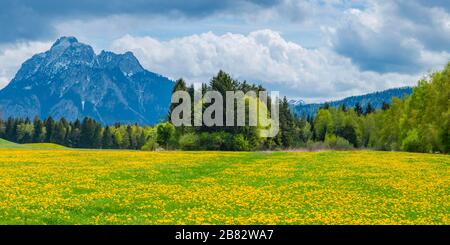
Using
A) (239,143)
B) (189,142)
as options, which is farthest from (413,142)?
(189,142)

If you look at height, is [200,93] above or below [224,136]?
above

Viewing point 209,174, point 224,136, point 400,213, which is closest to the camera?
point 400,213

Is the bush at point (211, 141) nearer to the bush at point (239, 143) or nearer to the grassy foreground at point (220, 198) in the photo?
the bush at point (239, 143)

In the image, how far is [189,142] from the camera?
371 ft

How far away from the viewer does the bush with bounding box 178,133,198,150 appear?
371 feet

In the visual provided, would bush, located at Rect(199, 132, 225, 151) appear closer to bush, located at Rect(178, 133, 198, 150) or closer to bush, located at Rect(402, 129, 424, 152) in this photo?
bush, located at Rect(178, 133, 198, 150)

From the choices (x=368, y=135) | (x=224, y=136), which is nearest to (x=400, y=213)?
(x=224, y=136)

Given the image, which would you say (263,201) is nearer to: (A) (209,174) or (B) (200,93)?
(A) (209,174)

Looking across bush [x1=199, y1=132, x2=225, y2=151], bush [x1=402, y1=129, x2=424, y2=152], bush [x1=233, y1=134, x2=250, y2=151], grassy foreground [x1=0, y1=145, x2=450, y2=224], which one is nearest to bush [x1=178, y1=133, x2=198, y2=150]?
bush [x1=199, y1=132, x2=225, y2=151]

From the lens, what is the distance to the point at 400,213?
67.2 ft

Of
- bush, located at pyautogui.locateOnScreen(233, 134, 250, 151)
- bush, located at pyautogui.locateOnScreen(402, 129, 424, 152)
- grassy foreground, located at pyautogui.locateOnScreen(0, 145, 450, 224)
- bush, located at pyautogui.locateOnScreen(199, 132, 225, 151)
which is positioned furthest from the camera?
bush, located at pyautogui.locateOnScreen(233, 134, 250, 151)

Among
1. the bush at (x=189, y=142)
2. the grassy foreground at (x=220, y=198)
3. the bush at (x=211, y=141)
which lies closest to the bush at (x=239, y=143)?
the bush at (x=211, y=141)

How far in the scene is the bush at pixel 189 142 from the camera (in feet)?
371
